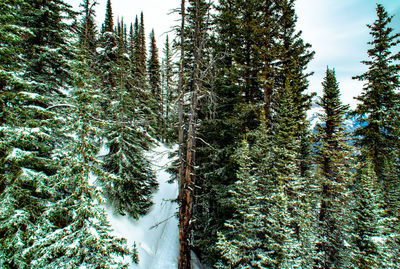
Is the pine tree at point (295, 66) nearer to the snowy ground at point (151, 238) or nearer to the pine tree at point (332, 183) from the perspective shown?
the pine tree at point (332, 183)

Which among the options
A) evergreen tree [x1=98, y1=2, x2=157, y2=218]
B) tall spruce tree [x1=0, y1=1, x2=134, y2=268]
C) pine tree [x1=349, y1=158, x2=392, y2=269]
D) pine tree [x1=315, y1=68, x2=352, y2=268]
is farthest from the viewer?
pine tree [x1=315, y1=68, x2=352, y2=268]

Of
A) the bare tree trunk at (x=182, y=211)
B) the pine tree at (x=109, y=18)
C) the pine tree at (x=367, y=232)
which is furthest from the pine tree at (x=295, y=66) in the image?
the pine tree at (x=109, y=18)

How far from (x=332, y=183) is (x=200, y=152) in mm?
10212

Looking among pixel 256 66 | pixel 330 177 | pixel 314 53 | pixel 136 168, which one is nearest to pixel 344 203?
pixel 330 177

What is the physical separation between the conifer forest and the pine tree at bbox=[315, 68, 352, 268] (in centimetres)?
15

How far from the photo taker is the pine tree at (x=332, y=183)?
1423 centimetres

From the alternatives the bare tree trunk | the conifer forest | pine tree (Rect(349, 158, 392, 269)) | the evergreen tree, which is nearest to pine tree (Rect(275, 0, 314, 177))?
the conifer forest

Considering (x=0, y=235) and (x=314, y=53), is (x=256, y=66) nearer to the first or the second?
(x=314, y=53)

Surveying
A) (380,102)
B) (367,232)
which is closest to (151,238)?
(367,232)

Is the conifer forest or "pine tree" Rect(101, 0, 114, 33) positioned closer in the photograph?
the conifer forest

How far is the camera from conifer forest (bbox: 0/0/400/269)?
20.7 ft

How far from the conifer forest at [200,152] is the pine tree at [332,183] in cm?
15

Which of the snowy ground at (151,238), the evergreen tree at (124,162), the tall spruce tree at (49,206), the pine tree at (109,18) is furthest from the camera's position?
the pine tree at (109,18)

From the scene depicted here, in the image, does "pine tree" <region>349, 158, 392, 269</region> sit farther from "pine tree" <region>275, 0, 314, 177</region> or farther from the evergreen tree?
the evergreen tree
